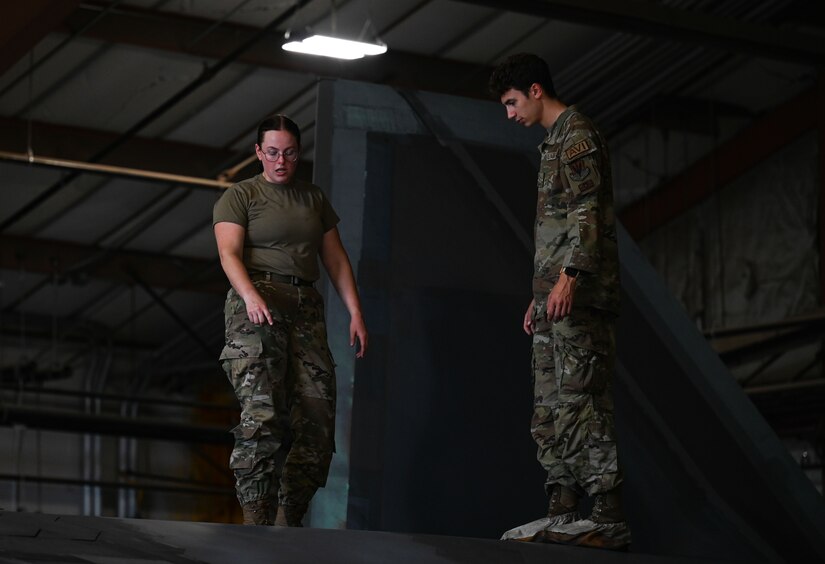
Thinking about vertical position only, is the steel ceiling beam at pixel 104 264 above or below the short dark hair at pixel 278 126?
above

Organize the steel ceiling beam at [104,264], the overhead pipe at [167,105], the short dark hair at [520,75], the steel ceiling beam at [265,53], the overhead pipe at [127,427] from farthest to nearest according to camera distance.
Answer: the steel ceiling beam at [104,264] < the overhead pipe at [127,427] < the overhead pipe at [167,105] < the steel ceiling beam at [265,53] < the short dark hair at [520,75]

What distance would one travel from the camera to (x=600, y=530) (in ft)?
14.0

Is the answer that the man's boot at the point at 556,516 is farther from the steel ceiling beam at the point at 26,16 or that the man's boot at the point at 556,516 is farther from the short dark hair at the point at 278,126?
A: the steel ceiling beam at the point at 26,16

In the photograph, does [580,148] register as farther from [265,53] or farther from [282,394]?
[265,53]

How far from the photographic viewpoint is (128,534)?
11.6 feet

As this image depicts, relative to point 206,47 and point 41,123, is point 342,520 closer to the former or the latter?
point 206,47

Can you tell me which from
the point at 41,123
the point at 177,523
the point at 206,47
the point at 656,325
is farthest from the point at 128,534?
the point at 41,123

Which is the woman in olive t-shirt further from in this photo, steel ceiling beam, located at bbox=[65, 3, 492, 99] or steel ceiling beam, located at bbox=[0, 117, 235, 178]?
steel ceiling beam, located at bbox=[0, 117, 235, 178]

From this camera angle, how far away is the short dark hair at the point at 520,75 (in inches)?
176

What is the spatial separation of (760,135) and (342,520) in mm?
9022

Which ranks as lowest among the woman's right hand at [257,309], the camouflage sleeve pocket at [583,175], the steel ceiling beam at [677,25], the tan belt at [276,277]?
the woman's right hand at [257,309]

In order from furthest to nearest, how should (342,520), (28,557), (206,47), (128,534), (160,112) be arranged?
1. (160,112)
2. (206,47)
3. (342,520)
4. (128,534)
5. (28,557)

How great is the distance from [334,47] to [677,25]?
300cm

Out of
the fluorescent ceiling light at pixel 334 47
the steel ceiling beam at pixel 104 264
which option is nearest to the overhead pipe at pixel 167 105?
the steel ceiling beam at pixel 104 264
